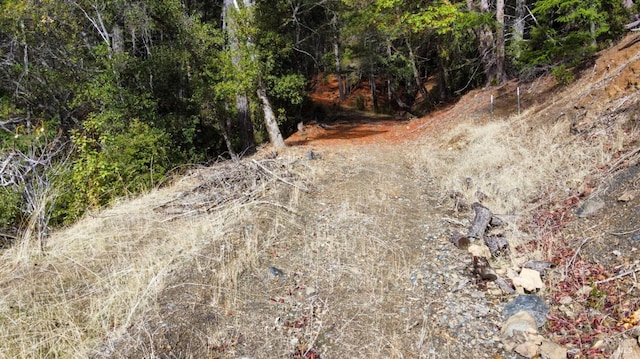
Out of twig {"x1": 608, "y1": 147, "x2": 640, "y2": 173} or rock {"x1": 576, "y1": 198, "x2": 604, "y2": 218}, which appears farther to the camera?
twig {"x1": 608, "y1": 147, "x2": 640, "y2": 173}

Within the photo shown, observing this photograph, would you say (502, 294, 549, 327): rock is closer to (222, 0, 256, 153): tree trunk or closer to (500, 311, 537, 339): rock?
(500, 311, 537, 339): rock

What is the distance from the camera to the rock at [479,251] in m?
4.59

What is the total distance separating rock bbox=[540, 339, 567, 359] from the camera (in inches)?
118

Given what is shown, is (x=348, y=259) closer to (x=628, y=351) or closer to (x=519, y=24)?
(x=628, y=351)

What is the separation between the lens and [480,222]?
5.23 m

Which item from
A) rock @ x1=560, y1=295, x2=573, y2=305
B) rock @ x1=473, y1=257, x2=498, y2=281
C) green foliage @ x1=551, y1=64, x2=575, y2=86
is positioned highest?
green foliage @ x1=551, y1=64, x2=575, y2=86

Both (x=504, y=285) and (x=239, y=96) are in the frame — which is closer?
(x=504, y=285)

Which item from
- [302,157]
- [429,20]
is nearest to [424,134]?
[429,20]

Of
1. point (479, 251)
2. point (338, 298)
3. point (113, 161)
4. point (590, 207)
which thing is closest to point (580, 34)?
point (590, 207)

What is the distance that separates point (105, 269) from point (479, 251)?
4216 mm

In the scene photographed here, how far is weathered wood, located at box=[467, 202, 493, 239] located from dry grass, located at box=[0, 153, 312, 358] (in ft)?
8.76

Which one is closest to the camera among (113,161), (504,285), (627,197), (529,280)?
(529,280)

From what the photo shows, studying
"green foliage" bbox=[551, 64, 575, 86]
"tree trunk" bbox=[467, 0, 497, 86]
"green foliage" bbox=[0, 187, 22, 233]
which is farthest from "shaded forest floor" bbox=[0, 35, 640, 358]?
"tree trunk" bbox=[467, 0, 497, 86]

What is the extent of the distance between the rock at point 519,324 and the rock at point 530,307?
6cm
